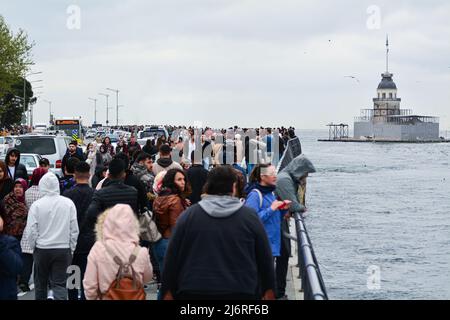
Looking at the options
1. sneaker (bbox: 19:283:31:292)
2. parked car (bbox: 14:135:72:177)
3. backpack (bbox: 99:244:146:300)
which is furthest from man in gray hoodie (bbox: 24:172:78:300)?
parked car (bbox: 14:135:72:177)

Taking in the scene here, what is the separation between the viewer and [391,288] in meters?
24.2

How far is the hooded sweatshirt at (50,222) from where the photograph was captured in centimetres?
971

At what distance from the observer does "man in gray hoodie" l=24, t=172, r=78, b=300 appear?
9.72 meters

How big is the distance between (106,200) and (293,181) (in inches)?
91.9

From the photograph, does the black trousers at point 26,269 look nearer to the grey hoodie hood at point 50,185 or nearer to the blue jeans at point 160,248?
the blue jeans at point 160,248

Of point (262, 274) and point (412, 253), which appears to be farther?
point (412, 253)

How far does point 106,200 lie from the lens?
9820 mm

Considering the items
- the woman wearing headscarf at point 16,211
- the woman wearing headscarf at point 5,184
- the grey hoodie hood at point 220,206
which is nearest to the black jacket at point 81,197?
the woman wearing headscarf at point 16,211

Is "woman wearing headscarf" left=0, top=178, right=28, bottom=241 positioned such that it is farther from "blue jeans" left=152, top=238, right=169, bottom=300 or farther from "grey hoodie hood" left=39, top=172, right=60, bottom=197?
"grey hoodie hood" left=39, top=172, right=60, bottom=197

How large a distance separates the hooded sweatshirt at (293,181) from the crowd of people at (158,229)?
1 cm

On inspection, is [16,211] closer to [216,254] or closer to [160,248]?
[160,248]

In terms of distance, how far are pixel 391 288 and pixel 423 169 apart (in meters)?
71.1
